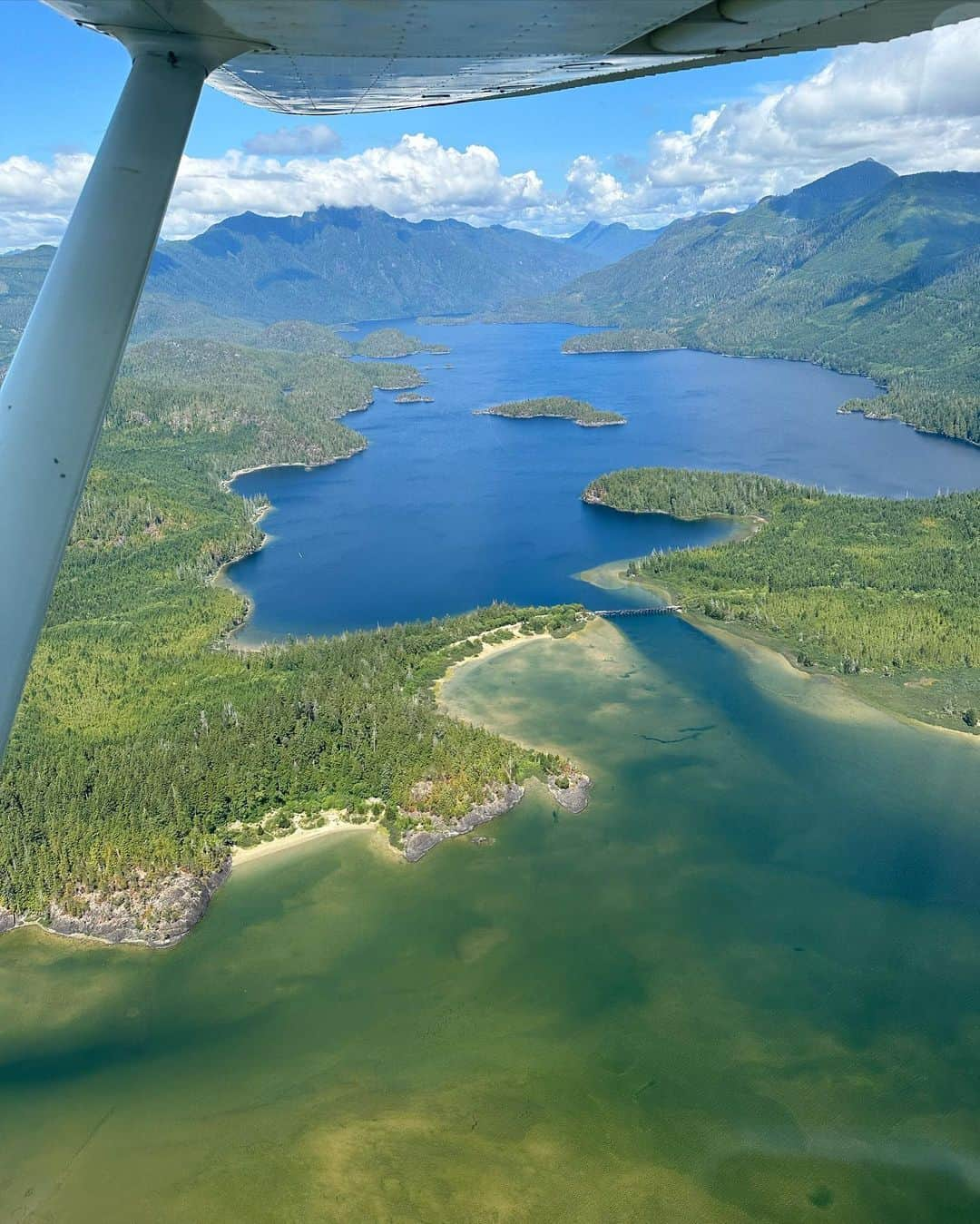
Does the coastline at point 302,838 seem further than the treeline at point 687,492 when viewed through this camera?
No

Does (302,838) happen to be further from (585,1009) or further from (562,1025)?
(585,1009)

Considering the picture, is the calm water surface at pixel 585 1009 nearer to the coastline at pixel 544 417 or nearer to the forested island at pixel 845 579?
the forested island at pixel 845 579

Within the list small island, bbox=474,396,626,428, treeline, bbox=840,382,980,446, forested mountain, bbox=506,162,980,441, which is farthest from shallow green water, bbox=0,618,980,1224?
forested mountain, bbox=506,162,980,441

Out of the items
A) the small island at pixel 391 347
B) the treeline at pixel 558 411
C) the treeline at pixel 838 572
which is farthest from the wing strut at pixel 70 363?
the small island at pixel 391 347

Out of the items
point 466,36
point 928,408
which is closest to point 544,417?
point 928,408

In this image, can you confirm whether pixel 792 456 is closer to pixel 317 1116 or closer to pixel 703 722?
pixel 703 722
